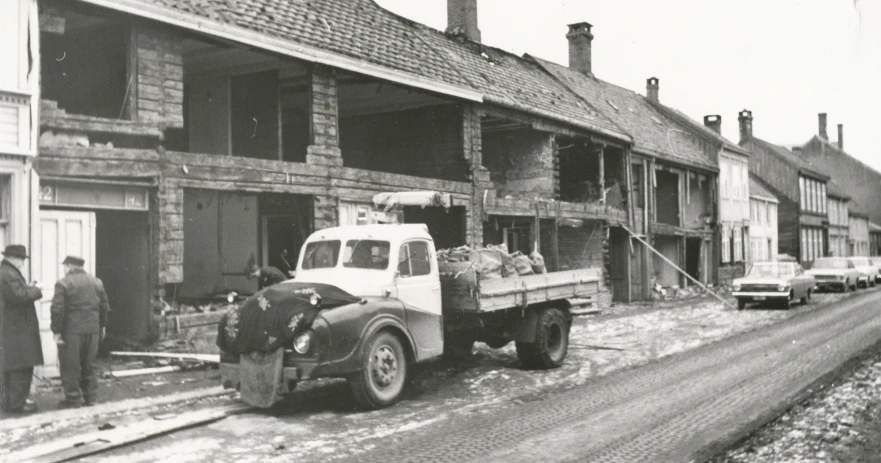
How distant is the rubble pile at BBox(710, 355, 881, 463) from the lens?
6043 millimetres

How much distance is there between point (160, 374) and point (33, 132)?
3.67m

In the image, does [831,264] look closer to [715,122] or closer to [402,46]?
[715,122]

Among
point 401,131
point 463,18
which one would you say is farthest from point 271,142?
point 463,18

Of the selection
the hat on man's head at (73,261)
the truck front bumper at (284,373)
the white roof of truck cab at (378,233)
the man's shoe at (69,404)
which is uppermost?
the white roof of truck cab at (378,233)

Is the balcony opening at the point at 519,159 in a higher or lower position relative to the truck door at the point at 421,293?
higher

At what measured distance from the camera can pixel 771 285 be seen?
22.0 meters

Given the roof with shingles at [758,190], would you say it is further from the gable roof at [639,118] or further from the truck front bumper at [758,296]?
the truck front bumper at [758,296]

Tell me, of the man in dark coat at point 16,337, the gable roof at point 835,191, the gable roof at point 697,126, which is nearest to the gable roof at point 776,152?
the gable roof at point 835,191

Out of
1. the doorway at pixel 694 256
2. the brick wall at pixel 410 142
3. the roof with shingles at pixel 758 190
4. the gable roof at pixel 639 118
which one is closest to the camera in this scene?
the brick wall at pixel 410 142

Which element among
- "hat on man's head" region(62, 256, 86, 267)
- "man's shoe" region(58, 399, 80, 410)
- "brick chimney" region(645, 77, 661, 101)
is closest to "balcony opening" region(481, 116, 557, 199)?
"hat on man's head" region(62, 256, 86, 267)

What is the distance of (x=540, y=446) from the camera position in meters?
6.82

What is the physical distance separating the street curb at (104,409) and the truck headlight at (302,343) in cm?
189

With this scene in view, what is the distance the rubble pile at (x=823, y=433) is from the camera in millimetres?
6043

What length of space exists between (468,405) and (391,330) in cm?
129
